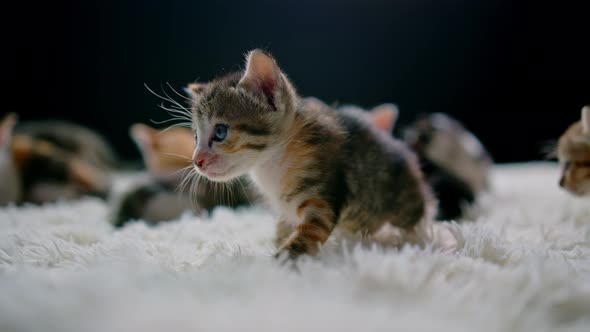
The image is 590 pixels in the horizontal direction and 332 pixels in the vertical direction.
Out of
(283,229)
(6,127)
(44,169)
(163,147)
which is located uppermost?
(6,127)

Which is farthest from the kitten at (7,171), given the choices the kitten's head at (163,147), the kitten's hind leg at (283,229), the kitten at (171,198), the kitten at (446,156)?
the kitten at (446,156)

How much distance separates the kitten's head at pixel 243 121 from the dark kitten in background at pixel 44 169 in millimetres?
1230

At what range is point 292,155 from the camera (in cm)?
102

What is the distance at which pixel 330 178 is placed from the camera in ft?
3.28

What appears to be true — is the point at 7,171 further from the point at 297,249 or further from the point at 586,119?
the point at 586,119

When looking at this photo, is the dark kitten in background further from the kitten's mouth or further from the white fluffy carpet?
the kitten's mouth

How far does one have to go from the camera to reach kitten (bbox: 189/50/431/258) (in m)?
0.96

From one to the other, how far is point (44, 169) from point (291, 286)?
1.79m

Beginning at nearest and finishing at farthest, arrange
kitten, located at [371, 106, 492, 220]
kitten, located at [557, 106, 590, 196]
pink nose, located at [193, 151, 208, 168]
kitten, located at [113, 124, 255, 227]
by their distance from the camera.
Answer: pink nose, located at [193, 151, 208, 168], kitten, located at [557, 106, 590, 196], kitten, located at [113, 124, 255, 227], kitten, located at [371, 106, 492, 220]

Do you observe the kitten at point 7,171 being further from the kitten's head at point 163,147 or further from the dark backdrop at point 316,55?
the dark backdrop at point 316,55

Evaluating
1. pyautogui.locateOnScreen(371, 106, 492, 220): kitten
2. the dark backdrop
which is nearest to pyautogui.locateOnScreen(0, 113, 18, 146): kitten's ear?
the dark backdrop

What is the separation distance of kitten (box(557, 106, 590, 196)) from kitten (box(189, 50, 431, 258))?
0.49 metres

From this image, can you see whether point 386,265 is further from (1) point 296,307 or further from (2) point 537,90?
(2) point 537,90

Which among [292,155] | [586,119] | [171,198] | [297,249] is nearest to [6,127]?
[171,198]
